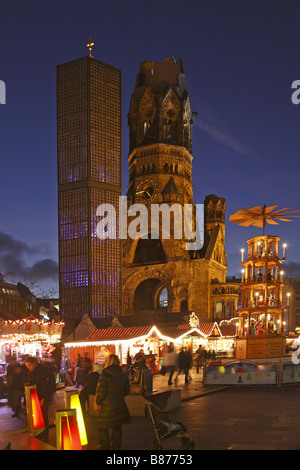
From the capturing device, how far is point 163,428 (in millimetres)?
8156

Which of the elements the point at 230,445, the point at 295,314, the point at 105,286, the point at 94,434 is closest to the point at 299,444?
the point at 230,445

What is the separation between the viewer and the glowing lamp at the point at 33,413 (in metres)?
9.66

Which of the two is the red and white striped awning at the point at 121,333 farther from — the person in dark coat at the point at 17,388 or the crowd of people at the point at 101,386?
the person in dark coat at the point at 17,388

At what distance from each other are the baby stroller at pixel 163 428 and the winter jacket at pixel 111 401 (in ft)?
3.30

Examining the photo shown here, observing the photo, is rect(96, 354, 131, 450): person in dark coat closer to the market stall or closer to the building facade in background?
the market stall

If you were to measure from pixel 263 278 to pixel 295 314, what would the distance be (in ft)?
413

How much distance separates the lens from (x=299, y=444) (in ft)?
26.4

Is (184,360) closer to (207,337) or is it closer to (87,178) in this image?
(207,337)

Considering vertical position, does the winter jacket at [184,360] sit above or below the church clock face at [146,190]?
below

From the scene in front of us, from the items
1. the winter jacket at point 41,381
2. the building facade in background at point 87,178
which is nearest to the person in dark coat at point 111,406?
the winter jacket at point 41,381

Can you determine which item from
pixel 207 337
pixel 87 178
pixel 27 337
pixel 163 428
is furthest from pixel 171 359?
pixel 87 178

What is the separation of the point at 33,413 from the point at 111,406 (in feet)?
10.9
